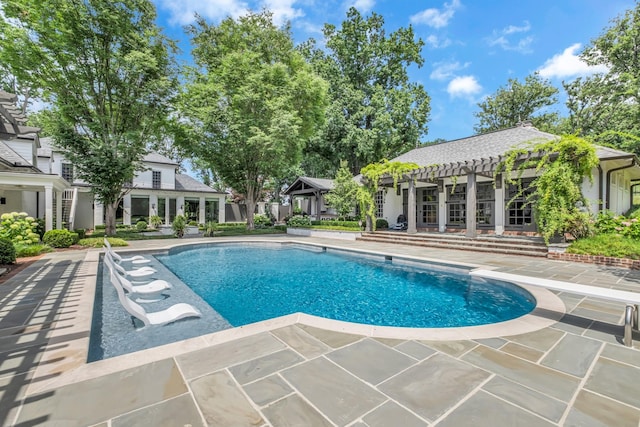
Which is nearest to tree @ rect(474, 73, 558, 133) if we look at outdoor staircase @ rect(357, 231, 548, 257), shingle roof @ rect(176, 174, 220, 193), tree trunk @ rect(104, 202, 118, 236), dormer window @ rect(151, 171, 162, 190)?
outdoor staircase @ rect(357, 231, 548, 257)

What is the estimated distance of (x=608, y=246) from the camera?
7.52 m

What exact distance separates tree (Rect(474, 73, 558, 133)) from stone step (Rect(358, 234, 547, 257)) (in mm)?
23717

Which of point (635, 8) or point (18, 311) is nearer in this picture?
point (18, 311)

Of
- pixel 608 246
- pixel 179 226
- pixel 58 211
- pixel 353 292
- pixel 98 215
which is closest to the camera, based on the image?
pixel 353 292

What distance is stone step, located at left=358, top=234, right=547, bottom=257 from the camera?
29.8 feet

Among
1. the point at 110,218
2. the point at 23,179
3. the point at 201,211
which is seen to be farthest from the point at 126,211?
the point at 23,179

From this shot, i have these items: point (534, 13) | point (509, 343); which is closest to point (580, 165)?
point (509, 343)

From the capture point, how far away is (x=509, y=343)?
304 centimetres

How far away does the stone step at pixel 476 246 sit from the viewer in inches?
357

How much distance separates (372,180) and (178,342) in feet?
43.0

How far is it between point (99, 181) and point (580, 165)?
1907cm

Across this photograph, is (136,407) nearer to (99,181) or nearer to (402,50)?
(99,181)

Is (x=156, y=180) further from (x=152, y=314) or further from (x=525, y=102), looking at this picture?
(x=525, y=102)

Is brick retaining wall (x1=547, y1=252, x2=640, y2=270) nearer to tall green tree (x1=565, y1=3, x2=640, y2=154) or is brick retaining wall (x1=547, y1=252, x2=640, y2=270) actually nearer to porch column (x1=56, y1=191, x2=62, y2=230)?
tall green tree (x1=565, y1=3, x2=640, y2=154)
